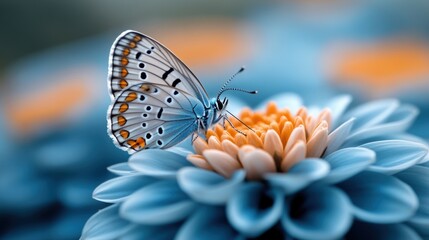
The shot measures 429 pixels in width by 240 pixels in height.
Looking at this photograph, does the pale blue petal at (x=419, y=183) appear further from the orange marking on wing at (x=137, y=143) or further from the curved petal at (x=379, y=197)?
the orange marking on wing at (x=137, y=143)

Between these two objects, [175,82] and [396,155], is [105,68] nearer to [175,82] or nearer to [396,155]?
[175,82]

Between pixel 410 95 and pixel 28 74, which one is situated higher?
pixel 28 74

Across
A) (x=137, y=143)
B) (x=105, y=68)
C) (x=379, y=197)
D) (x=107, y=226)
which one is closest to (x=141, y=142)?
(x=137, y=143)

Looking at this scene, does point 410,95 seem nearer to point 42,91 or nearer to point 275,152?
point 275,152

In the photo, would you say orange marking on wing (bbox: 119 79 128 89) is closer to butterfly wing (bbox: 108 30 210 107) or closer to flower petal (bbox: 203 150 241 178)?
butterfly wing (bbox: 108 30 210 107)

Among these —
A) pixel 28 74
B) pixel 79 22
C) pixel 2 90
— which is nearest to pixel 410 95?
pixel 28 74
